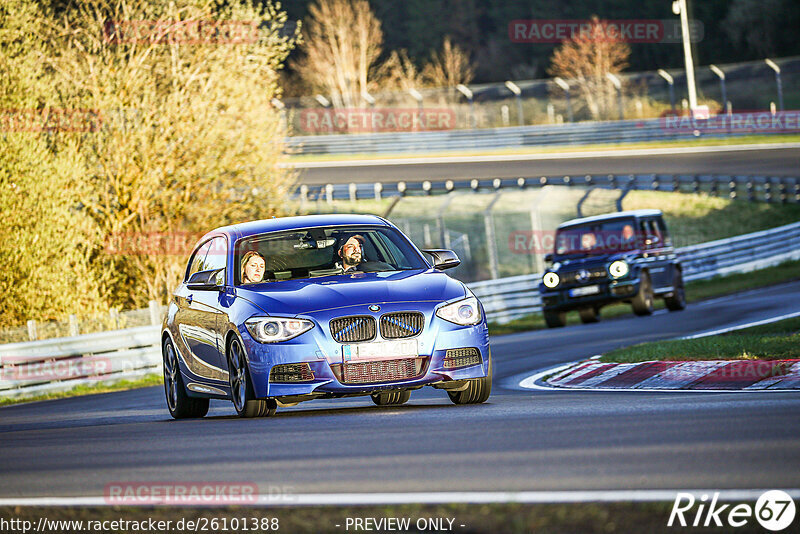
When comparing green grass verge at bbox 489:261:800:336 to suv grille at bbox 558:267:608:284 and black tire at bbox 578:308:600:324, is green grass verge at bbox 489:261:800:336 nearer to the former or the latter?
black tire at bbox 578:308:600:324

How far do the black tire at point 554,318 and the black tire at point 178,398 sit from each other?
12969mm

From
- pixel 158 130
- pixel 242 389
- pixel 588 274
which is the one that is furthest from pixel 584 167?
pixel 242 389

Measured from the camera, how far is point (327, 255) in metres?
11.4

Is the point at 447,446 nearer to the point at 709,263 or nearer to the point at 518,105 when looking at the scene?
the point at 709,263

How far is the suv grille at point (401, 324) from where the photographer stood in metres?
9.88

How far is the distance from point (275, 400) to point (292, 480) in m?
3.52

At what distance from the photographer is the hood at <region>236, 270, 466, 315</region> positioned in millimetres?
9961

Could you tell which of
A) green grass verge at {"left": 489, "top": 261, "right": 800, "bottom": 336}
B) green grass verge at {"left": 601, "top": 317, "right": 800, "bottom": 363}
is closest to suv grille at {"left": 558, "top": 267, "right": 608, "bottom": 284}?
green grass verge at {"left": 489, "top": 261, "right": 800, "bottom": 336}

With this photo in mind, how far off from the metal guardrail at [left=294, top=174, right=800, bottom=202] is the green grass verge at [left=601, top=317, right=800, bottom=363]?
2352 centimetres

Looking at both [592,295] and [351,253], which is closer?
[351,253]

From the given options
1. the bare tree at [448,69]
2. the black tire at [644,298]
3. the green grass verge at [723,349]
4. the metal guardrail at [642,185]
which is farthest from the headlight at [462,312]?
the bare tree at [448,69]

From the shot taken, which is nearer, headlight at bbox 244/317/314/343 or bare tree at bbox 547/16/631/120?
headlight at bbox 244/317/314/343

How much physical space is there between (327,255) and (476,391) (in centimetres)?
183

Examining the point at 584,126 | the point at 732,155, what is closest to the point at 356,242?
the point at 732,155
